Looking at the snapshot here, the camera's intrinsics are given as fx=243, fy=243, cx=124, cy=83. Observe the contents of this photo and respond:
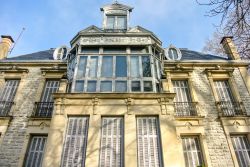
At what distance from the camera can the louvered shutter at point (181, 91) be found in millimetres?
12203

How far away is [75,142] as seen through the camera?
9.06m

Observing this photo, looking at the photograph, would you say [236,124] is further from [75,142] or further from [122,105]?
[75,142]

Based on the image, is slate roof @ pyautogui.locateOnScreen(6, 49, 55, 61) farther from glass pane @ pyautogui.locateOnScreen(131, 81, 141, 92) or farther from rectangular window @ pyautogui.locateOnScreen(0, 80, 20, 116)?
glass pane @ pyautogui.locateOnScreen(131, 81, 141, 92)

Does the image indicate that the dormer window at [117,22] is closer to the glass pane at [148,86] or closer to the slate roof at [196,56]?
the slate roof at [196,56]

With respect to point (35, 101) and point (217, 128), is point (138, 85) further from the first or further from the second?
point (35, 101)

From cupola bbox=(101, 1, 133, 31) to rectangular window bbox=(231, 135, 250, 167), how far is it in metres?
7.94

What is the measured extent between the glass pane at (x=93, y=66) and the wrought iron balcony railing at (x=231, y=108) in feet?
20.3

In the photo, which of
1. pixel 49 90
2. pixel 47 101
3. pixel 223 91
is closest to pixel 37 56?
pixel 49 90

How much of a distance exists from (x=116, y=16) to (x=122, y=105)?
253 inches

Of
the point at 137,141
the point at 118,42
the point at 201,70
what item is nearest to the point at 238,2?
the point at 137,141

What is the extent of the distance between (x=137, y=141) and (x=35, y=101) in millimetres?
5702

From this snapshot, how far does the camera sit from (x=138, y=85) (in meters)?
10.7

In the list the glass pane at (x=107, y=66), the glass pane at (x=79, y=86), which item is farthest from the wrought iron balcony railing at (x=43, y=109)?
the glass pane at (x=107, y=66)

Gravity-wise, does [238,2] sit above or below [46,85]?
below
